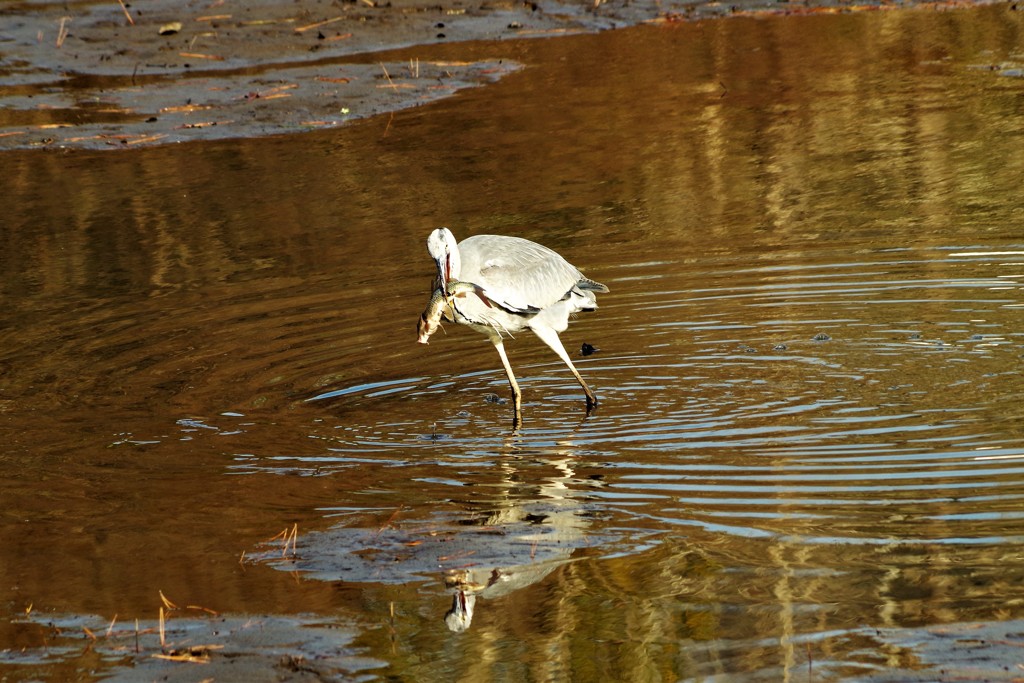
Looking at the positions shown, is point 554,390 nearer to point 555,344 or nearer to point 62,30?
point 555,344

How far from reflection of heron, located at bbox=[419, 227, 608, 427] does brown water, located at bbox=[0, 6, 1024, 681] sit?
420 mm

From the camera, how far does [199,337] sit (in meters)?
10.2

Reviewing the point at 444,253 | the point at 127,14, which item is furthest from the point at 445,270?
the point at 127,14

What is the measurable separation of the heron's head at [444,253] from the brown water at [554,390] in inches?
33.1

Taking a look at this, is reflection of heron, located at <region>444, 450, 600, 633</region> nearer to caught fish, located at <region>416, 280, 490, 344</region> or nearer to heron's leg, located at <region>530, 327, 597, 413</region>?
caught fish, located at <region>416, 280, 490, 344</region>

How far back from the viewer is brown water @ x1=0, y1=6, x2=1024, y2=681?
547cm

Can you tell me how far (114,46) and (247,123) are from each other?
12.0 ft

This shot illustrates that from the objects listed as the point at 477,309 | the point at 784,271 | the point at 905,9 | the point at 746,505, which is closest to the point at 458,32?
the point at 905,9

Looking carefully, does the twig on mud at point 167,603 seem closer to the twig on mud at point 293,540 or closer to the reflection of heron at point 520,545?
the twig on mud at point 293,540

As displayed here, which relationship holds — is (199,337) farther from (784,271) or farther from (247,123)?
(247,123)

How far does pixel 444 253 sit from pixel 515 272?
61 centimetres

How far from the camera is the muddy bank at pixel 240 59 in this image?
701 inches

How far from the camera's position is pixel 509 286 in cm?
828

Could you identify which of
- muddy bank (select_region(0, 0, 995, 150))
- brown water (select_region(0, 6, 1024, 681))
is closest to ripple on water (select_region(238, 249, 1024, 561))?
brown water (select_region(0, 6, 1024, 681))
